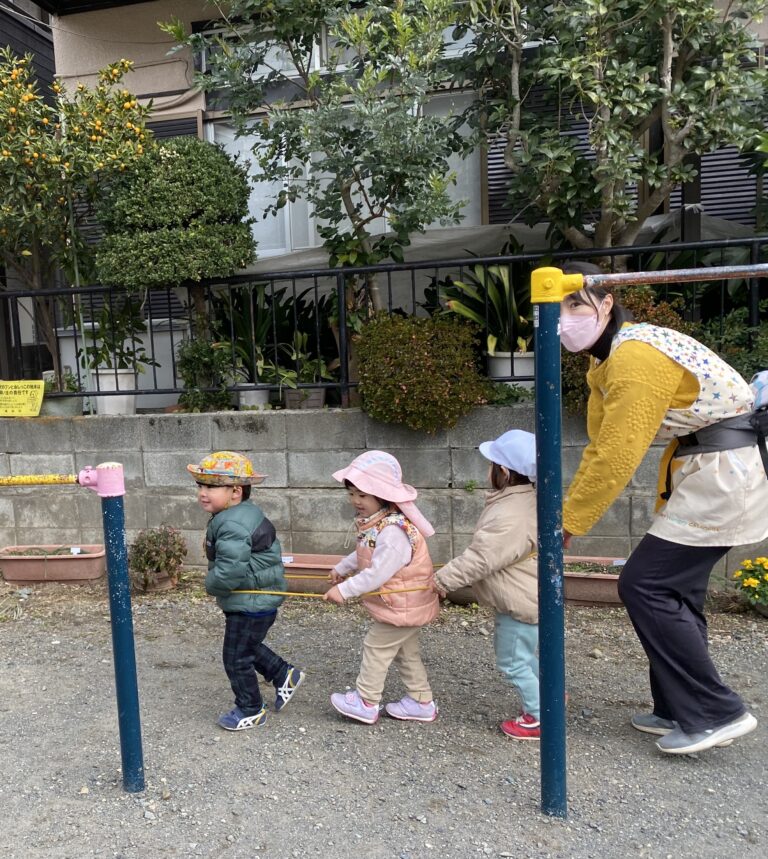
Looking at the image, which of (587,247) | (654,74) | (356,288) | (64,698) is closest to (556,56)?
(654,74)

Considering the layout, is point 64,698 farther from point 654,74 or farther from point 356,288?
point 654,74

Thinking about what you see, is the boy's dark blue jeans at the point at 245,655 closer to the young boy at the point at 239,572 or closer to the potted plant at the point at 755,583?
the young boy at the point at 239,572

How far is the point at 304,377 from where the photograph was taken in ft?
18.2

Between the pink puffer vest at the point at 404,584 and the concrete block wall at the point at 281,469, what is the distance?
1.70m

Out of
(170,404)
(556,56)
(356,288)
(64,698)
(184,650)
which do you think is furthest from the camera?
(170,404)

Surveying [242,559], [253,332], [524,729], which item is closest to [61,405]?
[253,332]

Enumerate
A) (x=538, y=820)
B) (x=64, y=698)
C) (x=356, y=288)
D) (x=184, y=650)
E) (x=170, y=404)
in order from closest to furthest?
(x=538, y=820)
(x=64, y=698)
(x=184, y=650)
(x=356, y=288)
(x=170, y=404)

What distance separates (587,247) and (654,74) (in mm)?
1102

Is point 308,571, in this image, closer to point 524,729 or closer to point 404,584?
point 404,584

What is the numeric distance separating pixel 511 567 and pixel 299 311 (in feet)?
11.2

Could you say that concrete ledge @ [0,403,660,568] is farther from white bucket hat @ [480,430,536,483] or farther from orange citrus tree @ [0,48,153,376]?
white bucket hat @ [480,430,536,483]

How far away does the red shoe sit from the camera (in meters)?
3.13

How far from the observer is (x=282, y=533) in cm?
518

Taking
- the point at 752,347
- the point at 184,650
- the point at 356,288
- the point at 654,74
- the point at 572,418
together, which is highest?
the point at 654,74
